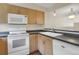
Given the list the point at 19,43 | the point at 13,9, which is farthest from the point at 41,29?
the point at 13,9

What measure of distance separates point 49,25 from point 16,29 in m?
0.50

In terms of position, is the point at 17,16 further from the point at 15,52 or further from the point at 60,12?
the point at 60,12

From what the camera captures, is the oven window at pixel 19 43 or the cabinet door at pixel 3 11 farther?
the oven window at pixel 19 43

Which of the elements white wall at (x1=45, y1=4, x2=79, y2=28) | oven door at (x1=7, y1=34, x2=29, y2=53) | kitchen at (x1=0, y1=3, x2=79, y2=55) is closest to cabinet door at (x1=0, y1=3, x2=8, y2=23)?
kitchen at (x1=0, y1=3, x2=79, y2=55)

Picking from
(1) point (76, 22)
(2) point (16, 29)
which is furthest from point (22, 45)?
(1) point (76, 22)

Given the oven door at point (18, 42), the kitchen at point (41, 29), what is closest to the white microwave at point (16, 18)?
the kitchen at point (41, 29)

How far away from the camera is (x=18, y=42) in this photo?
1.20 metres

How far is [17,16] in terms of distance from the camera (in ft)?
3.94

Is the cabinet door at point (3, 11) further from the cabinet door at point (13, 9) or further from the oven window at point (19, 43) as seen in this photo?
the oven window at point (19, 43)

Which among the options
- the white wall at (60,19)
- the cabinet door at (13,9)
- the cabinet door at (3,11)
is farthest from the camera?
the cabinet door at (13,9)

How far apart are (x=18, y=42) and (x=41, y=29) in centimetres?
35

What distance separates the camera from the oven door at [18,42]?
1.19 metres
